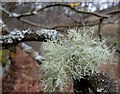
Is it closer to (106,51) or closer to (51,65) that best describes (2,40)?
(51,65)

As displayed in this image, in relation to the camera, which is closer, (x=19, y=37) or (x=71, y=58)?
(x=71, y=58)

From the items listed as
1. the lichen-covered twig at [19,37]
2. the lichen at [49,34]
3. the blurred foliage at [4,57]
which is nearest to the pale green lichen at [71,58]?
the lichen at [49,34]

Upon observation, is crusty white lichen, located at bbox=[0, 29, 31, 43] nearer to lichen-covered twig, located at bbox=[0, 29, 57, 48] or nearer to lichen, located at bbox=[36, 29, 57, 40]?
lichen-covered twig, located at bbox=[0, 29, 57, 48]

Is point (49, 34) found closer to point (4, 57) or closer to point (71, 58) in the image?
Result: point (71, 58)

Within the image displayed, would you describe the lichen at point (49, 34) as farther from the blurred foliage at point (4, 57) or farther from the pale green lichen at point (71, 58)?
the blurred foliage at point (4, 57)

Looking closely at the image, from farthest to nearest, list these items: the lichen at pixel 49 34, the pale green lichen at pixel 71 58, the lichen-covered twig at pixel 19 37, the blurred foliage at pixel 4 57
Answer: the blurred foliage at pixel 4 57 < the lichen-covered twig at pixel 19 37 < the lichen at pixel 49 34 < the pale green lichen at pixel 71 58

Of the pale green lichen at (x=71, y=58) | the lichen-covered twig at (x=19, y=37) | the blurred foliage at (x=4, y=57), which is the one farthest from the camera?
the blurred foliage at (x=4, y=57)

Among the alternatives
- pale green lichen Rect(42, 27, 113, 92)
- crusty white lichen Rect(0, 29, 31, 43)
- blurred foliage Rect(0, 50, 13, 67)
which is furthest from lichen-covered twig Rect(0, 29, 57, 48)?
blurred foliage Rect(0, 50, 13, 67)

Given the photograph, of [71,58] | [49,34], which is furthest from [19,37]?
[71,58]
